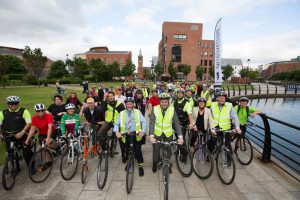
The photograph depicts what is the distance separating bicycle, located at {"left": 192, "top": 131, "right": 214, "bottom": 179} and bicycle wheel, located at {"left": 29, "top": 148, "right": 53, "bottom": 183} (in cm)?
372

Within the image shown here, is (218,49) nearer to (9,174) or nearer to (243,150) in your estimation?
(243,150)

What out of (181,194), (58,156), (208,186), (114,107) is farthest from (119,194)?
(58,156)

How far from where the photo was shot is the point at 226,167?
15.3 ft

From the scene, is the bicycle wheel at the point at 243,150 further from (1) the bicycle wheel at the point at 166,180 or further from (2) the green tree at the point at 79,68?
(2) the green tree at the point at 79,68

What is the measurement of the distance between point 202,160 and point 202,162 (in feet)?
0.37

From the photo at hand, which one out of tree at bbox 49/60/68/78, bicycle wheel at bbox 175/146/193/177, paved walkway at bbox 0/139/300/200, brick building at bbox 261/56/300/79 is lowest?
paved walkway at bbox 0/139/300/200

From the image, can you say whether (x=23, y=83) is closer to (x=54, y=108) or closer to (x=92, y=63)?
(x=92, y=63)

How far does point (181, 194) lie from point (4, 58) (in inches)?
1720

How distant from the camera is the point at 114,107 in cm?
583

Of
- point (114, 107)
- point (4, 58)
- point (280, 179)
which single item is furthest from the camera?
point (4, 58)

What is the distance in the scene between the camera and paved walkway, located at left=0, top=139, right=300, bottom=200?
403 centimetres

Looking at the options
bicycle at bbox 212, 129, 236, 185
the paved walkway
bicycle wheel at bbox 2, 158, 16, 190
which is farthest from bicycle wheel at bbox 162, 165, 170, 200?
bicycle wheel at bbox 2, 158, 16, 190

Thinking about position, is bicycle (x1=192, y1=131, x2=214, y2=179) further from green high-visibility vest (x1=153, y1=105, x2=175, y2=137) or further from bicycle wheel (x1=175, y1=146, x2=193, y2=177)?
green high-visibility vest (x1=153, y1=105, x2=175, y2=137)

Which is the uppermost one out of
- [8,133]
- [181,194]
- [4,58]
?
[4,58]
